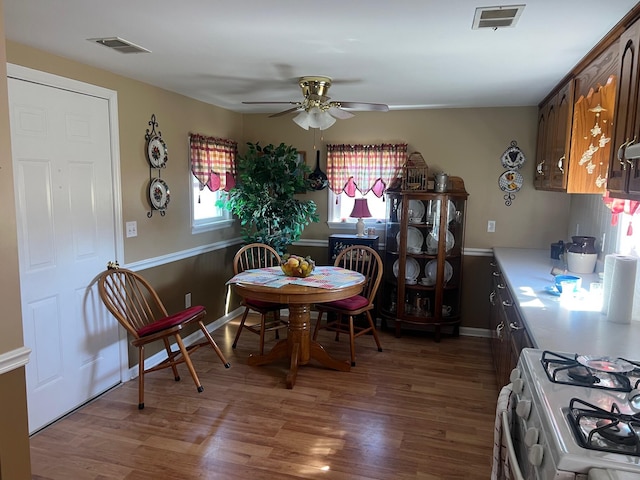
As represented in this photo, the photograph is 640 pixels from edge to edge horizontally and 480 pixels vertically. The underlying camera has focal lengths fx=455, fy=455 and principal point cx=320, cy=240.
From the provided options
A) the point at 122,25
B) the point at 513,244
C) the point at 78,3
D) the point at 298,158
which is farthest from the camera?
the point at 298,158

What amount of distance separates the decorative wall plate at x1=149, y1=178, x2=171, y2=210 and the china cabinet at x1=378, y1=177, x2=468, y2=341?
6.77ft

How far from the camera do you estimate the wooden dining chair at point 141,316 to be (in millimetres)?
3004

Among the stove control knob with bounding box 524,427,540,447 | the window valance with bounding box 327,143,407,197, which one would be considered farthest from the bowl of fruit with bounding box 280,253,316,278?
the stove control knob with bounding box 524,427,540,447

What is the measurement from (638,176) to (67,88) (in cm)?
307

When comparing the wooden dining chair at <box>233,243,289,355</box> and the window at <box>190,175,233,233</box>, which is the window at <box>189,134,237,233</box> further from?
the wooden dining chair at <box>233,243,289,355</box>

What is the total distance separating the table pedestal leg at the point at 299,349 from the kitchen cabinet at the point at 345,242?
1093mm

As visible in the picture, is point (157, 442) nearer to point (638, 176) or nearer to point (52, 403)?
point (52, 403)

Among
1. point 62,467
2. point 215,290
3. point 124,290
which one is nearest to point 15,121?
point 124,290

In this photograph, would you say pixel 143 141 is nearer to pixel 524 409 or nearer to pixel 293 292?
pixel 293 292

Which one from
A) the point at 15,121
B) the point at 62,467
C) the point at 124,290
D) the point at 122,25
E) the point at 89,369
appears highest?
the point at 122,25

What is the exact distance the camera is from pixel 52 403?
283cm

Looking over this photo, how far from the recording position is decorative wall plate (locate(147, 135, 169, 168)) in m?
3.52

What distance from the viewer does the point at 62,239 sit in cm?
286

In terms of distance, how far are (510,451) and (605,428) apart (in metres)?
0.28
